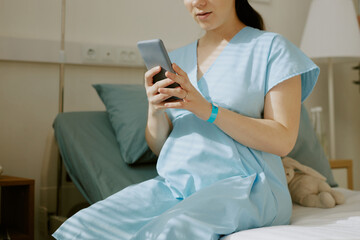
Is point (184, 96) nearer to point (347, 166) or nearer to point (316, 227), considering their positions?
point (316, 227)

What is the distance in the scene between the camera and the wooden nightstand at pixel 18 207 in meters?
1.79

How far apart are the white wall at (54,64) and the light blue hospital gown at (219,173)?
2.09 feet

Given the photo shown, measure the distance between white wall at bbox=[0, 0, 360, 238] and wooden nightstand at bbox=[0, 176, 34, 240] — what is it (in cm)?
20

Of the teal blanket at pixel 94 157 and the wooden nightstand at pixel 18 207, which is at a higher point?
the teal blanket at pixel 94 157

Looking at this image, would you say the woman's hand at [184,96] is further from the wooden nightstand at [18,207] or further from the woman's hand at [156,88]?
the wooden nightstand at [18,207]

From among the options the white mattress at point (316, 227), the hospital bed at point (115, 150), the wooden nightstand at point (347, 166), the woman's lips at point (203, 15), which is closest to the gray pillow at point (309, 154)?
the hospital bed at point (115, 150)

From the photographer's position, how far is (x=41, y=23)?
→ 2.17 m

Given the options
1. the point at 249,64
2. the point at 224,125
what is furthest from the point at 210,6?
the point at 224,125

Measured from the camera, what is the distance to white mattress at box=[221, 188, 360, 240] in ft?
3.37

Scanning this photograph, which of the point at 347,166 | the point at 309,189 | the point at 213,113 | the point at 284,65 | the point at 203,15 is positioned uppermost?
the point at 203,15

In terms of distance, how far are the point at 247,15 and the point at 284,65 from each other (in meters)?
0.29

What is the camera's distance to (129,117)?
1.91 meters

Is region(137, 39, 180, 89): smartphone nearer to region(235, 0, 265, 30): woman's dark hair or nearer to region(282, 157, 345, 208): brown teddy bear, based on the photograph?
region(235, 0, 265, 30): woman's dark hair

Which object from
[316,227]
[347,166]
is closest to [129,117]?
[316,227]
